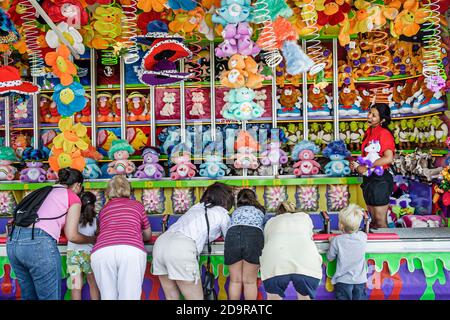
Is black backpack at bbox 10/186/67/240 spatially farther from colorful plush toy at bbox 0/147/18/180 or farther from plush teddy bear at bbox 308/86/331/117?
plush teddy bear at bbox 308/86/331/117

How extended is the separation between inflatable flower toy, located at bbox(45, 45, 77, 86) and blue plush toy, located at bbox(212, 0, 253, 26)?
1.38 metres

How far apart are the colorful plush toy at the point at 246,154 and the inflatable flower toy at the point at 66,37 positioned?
1.98m

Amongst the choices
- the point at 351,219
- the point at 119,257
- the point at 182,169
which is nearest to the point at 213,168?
the point at 182,169

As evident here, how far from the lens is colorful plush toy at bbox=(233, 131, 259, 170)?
5.44 metres

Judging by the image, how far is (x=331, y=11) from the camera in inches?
174

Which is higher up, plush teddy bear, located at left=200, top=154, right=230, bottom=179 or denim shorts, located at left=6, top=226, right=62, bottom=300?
plush teddy bear, located at left=200, top=154, right=230, bottom=179

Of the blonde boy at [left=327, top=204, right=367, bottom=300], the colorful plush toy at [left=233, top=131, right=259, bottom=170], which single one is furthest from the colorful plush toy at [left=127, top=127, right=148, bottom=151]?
the blonde boy at [left=327, top=204, right=367, bottom=300]

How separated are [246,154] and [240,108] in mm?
1395

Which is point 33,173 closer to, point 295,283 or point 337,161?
point 337,161

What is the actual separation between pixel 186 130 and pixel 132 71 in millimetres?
1094

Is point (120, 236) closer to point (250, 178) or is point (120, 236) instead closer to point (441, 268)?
point (441, 268)

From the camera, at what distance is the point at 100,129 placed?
640 cm

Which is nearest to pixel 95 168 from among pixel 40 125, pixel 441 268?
pixel 40 125

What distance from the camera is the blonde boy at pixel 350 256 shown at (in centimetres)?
329
